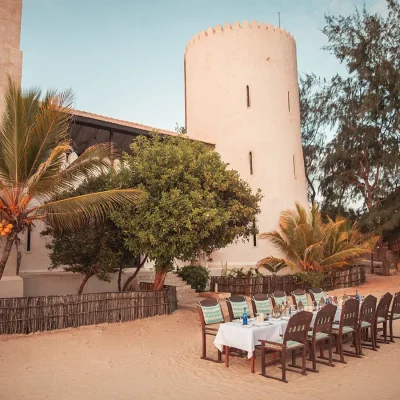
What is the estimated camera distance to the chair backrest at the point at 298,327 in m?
6.50

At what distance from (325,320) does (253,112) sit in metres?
15.2

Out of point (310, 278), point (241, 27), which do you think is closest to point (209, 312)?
point (310, 278)

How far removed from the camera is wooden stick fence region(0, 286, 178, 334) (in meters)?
9.60

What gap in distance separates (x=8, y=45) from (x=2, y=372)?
980 cm

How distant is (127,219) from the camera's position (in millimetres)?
11477

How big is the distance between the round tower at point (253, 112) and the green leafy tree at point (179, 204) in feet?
26.6

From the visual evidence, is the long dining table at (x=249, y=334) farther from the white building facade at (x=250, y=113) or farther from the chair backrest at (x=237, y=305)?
the white building facade at (x=250, y=113)

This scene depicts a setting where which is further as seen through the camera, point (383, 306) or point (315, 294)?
point (315, 294)

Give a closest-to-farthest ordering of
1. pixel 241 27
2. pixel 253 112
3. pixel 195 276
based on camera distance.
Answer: pixel 195 276 → pixel 253 112 → pixel 241 27

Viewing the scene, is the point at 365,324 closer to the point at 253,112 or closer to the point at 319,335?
the point at 319,335

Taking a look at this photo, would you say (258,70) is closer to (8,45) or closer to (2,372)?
(8,45)

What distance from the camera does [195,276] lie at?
1745 cm

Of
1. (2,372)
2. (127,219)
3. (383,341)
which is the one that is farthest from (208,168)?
(2,372)

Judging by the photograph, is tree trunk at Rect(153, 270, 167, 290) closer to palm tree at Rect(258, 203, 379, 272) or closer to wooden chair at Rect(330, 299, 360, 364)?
wooden chair at Rect(330, 299, 360, 364)
